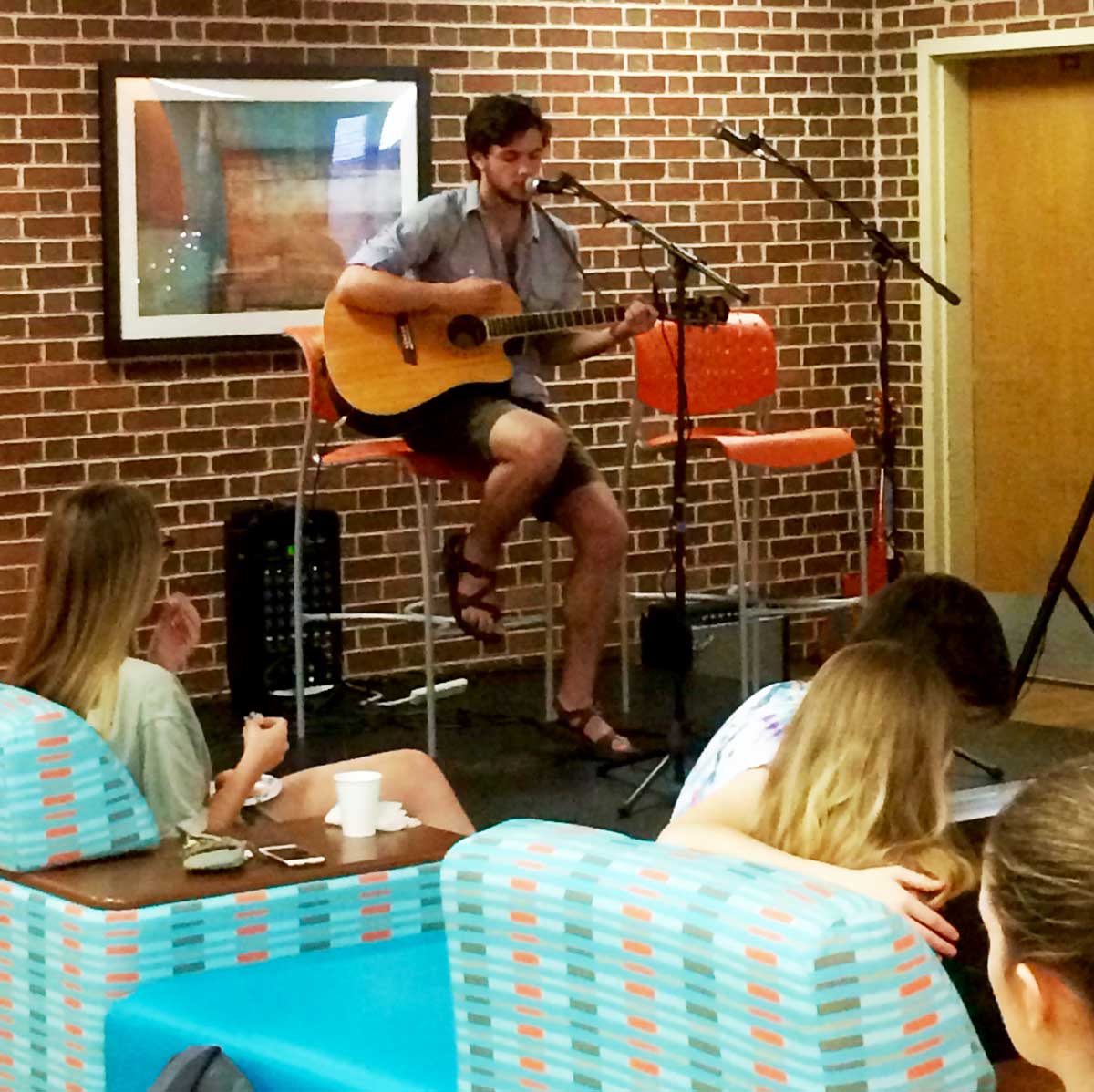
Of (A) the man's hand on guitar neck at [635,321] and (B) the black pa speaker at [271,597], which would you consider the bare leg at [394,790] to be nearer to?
(A) the man's hand on guitar neck at [635,321]

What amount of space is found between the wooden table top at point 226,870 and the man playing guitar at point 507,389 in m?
2.20

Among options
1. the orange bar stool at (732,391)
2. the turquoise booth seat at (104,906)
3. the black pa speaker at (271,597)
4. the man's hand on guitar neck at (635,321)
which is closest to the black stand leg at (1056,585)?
the orange bar stool at (732,391)

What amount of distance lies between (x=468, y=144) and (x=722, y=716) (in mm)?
1558

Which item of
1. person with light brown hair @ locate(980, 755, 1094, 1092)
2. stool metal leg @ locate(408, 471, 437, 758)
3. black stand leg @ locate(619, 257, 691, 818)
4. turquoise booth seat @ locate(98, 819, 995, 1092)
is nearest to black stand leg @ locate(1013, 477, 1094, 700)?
black stand leg @ locate(619, 257, 691, 818)

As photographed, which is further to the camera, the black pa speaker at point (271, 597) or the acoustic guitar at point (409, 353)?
the black pa speaker at point (271, 597)

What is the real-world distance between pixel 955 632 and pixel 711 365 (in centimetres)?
291

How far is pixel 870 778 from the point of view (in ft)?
6.68

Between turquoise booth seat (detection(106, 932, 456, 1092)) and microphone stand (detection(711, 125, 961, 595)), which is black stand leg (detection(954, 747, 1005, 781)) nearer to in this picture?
microphone stand (detection(711, 125, 961, 595))

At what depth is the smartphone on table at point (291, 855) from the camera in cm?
250

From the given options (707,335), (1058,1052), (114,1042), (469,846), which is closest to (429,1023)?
(114,1042)

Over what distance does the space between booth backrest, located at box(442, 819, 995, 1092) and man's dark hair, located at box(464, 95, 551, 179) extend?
3365 mm

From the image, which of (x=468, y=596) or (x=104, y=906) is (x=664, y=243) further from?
(x=104, y=906)

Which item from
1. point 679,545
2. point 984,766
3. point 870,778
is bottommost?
point 984,766

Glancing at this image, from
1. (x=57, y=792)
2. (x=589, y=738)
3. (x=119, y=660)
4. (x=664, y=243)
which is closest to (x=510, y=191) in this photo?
(x=664, y=243)
